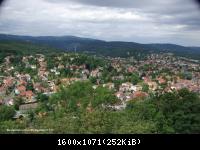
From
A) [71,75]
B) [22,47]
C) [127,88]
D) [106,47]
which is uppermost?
[22,47]

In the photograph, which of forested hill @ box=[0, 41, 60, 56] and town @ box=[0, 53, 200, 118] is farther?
forested hill @ box=[0, 41, 60, 56]

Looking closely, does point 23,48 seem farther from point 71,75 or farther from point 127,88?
point 127,88

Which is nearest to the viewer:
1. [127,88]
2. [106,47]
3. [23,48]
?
[127,88]

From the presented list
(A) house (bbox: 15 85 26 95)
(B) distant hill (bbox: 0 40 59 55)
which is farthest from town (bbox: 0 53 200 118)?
(B) distant hill (bbox: 0 40 59 55)

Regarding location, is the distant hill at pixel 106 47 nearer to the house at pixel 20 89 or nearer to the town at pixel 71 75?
the town at pixel 71 75

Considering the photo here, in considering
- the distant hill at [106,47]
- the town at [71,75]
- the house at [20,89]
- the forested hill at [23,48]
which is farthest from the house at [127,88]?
the distant hill at [106,47]

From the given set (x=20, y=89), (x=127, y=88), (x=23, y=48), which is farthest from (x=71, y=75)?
(x=23, y=48)

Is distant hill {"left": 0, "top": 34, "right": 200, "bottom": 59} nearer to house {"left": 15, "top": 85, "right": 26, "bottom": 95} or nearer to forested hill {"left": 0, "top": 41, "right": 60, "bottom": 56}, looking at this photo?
forested hill {"left": 0, "top": 41, "right": 60, "bottom": 56}

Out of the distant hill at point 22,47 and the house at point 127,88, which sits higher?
the distant hill at point 22,47
